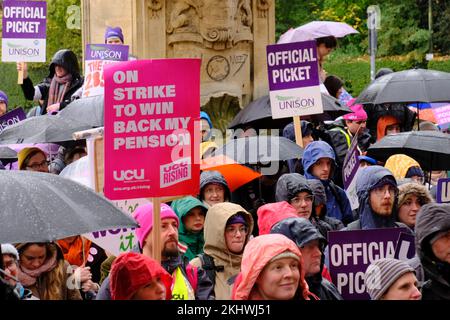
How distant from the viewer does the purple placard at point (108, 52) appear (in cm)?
1480

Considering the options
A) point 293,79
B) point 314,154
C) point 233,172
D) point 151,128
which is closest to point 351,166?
point 314,154

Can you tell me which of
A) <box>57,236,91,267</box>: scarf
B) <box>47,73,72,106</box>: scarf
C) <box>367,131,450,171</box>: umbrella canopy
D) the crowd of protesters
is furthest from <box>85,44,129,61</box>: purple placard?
<box>57,236,91,267</box>: scarf

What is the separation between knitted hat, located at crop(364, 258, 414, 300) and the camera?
7898 millimetres

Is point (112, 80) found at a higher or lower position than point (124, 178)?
higher

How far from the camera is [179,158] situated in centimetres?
902

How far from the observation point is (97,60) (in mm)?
14336

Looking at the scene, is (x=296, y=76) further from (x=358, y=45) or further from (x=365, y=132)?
(x=358, y=45)

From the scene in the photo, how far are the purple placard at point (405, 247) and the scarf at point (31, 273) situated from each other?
2.04 meters

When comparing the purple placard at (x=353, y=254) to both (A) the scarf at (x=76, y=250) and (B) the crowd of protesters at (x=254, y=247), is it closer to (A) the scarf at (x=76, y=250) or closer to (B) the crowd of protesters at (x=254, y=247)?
(B) the crowd of protesters at (x=254, y=247)

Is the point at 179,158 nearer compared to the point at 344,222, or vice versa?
the point at 179,158

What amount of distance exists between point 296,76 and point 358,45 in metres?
36.5

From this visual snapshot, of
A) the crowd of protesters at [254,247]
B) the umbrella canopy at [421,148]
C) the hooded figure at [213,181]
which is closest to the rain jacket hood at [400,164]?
the crowd of protesters at [254,247]
